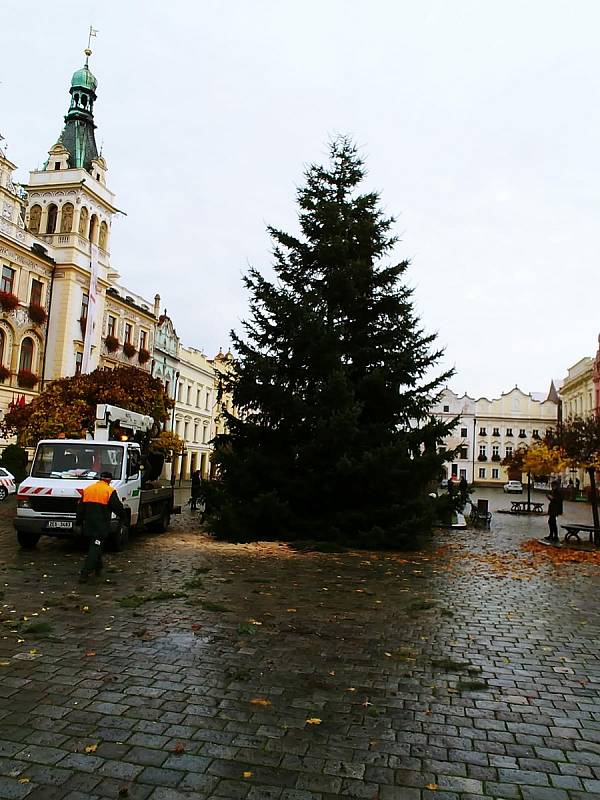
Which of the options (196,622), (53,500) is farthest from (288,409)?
(196,622)

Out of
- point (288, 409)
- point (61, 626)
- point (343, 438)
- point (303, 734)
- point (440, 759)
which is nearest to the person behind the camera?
point (440, 759)

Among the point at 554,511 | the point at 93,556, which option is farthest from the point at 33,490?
the point at 554,511

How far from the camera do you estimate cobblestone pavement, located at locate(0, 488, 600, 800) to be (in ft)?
13.0

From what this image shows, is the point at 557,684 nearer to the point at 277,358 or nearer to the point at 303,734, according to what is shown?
the point at 303,734

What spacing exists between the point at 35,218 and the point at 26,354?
10760 mm

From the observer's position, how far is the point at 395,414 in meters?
17.2

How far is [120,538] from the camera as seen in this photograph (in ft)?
44.3

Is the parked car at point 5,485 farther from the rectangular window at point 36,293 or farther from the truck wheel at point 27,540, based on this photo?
the truck wheel at point 27,540

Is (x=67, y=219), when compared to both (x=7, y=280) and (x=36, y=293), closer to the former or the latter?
(x=36, y=293)

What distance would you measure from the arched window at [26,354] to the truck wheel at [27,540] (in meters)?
28.9

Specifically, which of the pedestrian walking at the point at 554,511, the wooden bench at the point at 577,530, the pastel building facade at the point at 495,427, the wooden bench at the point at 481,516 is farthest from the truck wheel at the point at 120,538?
the pastel building facade at the point at 495,427

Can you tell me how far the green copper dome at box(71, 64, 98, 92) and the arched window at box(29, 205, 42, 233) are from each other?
32.2ft

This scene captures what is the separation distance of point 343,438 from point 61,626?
29.7 ft

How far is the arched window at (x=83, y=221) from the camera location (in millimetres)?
44500
